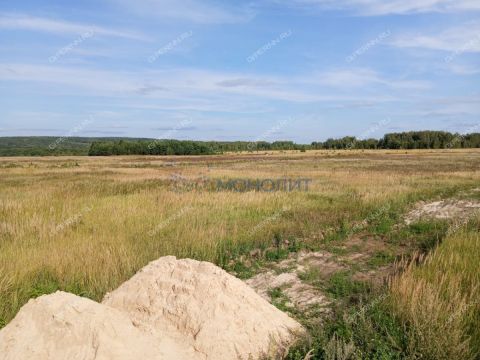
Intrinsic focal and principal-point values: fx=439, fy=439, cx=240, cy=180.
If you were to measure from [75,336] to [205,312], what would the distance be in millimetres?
1530

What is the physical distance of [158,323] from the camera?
Result: 539cm

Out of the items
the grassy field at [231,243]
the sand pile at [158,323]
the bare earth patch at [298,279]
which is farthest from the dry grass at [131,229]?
the sand pile at [158,323]

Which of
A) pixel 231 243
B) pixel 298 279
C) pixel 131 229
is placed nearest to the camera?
pixel 298 279

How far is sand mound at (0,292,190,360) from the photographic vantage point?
458cm

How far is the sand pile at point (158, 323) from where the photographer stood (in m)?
4.68

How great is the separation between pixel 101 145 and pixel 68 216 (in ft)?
338

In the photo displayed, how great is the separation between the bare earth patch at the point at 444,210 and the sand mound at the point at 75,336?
10050mm

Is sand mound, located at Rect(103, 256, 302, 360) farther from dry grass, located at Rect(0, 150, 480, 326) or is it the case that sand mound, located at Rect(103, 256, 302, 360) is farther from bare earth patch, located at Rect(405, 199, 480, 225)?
bare earth patch, located at Rect(405, 199, 480, 225)

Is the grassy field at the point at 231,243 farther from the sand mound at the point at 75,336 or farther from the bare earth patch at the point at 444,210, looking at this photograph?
the sand mound at the point at 75,336

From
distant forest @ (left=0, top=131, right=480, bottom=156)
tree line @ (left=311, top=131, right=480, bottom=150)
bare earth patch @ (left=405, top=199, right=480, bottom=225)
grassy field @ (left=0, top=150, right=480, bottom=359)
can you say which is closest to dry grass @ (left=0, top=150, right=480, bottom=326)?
grassy field @ (left=0, top=150, right=480, bottom=359)

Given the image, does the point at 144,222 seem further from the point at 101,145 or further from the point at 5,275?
the point at 101,145

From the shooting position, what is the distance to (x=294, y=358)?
4.95m

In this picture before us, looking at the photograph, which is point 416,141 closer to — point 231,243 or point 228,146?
point 228,146

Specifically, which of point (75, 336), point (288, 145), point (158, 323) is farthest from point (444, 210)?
point (288, 145)
